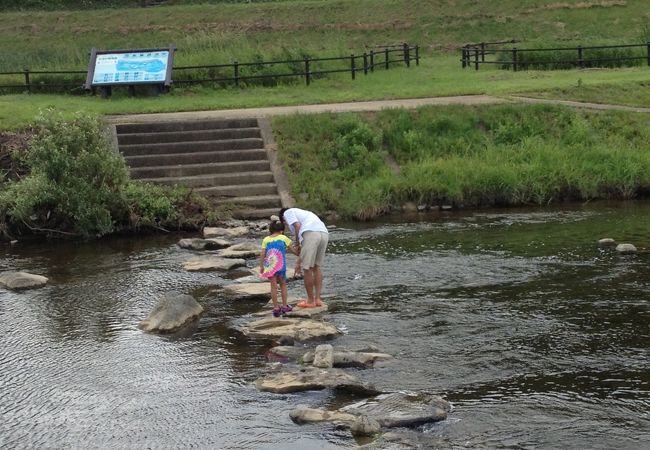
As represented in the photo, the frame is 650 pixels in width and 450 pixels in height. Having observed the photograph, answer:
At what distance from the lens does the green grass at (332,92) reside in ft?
87.0

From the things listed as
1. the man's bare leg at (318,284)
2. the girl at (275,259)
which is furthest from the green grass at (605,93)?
the girl at (275,259)

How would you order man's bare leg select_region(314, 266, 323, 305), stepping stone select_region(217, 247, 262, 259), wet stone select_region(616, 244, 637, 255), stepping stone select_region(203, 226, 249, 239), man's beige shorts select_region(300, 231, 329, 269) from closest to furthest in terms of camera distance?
man's beige shorts select_region(300, 231, 329, 269) → man's bare leg select_region(314, 266, 323, 305) → wet stone select_region(616, 244, 637, 255) → stepping stone select_region(217, 247, 262, 259) → stepping stone select_region(203, 226, 249, 239)

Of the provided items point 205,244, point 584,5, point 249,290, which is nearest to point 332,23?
point 584,5

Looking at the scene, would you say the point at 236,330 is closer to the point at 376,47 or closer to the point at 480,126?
the point at 480,126

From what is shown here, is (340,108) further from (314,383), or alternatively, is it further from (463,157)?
(314,383)

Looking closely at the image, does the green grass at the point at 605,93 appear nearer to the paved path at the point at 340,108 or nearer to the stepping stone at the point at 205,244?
the paved path at the point at 340,108

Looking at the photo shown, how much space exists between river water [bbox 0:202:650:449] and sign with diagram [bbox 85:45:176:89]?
12.1 meters

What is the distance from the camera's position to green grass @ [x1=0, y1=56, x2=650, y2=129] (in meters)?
26.5

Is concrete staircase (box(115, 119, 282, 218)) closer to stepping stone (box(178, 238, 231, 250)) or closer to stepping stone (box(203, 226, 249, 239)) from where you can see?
stepping stone (box(203, 226, 249, 239))

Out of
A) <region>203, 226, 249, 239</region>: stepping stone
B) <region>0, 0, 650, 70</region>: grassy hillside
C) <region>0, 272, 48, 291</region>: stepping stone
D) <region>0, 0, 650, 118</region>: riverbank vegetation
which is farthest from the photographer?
<region>0, 0, 650, 70</region>: grassy hillside

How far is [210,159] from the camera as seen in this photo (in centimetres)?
2292

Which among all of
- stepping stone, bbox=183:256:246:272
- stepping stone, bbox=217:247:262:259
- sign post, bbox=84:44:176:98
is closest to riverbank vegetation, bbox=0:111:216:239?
stepping stone, bbox=217:247:262:259

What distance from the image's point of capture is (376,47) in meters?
46.2

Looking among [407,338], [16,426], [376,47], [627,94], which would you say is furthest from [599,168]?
[376,47]
